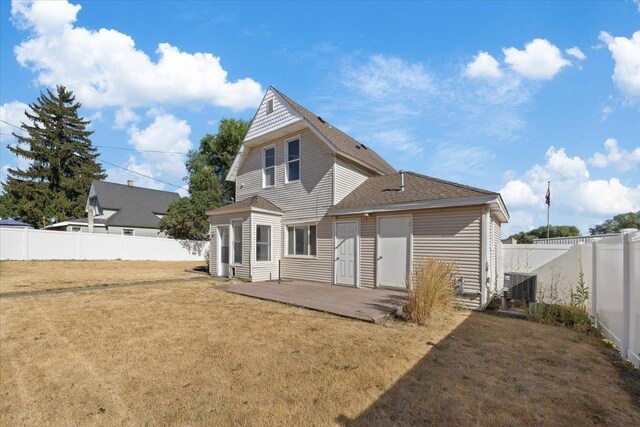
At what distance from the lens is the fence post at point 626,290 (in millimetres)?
4734

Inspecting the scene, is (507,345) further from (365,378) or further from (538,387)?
(365,378)

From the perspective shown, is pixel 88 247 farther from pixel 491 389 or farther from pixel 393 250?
pixel 491 389

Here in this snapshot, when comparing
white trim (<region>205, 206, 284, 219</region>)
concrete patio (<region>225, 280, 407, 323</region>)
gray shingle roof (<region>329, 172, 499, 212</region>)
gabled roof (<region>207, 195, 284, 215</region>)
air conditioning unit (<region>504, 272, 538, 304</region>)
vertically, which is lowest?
concrete patio (<region>225, 280, 407, 323</region>)

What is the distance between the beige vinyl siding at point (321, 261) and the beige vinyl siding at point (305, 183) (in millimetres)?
566

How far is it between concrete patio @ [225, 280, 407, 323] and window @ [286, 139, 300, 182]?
4557 mm

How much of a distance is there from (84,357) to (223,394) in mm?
2720

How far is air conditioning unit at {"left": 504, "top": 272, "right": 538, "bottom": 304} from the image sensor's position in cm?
854

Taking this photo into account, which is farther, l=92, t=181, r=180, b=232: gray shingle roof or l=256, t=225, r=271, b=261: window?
l=92, t=181, r=180, b=232: gray shingle roof

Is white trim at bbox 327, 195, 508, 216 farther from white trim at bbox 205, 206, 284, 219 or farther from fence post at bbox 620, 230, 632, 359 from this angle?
fence post at bbox 620, 230, 632, 359

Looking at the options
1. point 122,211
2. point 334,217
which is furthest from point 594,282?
point 122,211

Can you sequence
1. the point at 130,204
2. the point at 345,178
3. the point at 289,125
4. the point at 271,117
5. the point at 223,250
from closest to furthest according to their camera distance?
the point at 345,178
the point at 289,125
the point at 271,117
the point at 223,250
the point at 130,204

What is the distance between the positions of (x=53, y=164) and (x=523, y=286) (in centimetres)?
4903

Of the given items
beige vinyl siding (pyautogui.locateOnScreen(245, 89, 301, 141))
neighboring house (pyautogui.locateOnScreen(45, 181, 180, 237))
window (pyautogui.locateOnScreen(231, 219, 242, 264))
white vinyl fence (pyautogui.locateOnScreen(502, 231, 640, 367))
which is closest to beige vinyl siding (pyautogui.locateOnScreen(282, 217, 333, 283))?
window (pyautogui.locateOnScreen(231, 219, 242, 264))

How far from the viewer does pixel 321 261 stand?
40.7 feet
